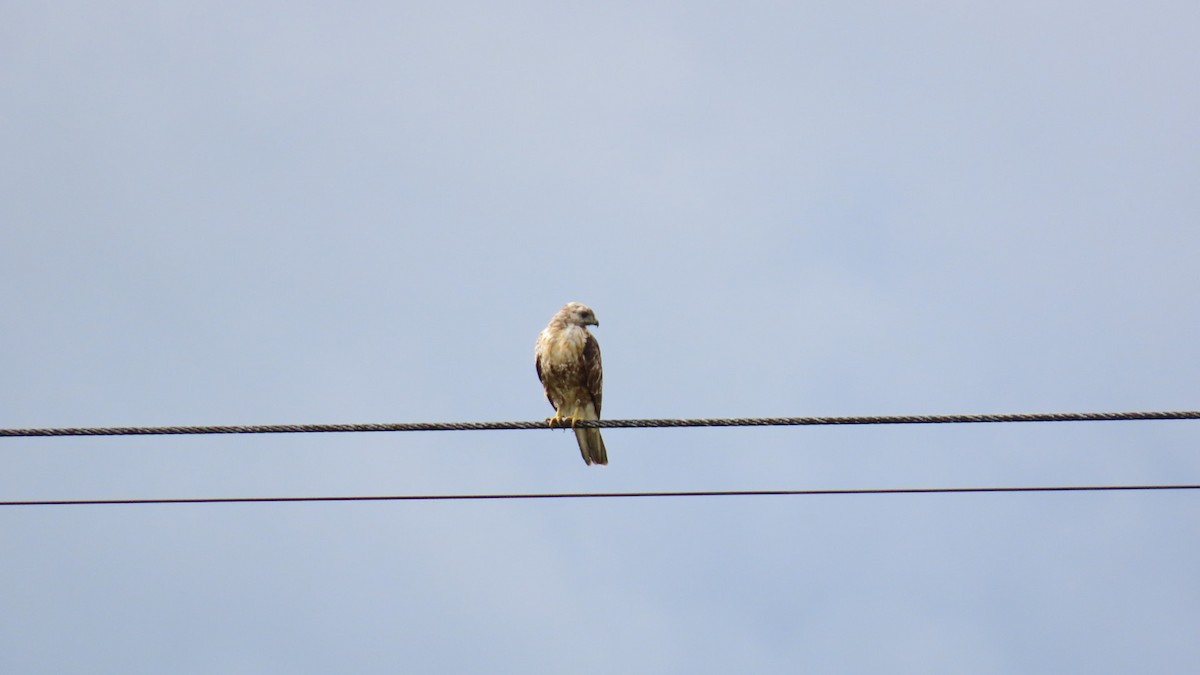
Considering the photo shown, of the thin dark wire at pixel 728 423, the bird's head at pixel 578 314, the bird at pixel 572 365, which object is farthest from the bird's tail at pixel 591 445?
the thin dark wire at pixel 728 423

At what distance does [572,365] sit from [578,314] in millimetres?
576

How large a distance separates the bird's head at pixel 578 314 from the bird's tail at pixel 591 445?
119 centimetres

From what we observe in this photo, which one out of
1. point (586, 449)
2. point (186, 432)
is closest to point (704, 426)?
point (186, 432)

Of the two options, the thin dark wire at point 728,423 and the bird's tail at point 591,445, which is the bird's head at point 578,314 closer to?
the bird's tail at point 591,445

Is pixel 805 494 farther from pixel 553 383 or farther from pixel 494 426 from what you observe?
pixel 553 383

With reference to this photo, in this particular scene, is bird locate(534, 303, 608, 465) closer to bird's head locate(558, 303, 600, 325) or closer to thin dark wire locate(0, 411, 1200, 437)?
bird's head locate(558, 303, 600, 325)

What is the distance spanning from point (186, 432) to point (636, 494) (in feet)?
7.97

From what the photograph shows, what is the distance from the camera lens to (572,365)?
13.5 metres

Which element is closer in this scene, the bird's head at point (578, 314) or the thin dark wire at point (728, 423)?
the thin dark wire at point (728, 423)

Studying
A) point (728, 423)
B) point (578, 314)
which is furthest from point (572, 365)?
point (728, 423)

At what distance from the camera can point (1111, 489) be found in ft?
26.2

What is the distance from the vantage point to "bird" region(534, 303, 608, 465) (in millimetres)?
13531

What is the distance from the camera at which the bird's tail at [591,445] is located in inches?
517

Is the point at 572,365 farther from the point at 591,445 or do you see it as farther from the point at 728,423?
the point at 728,423
